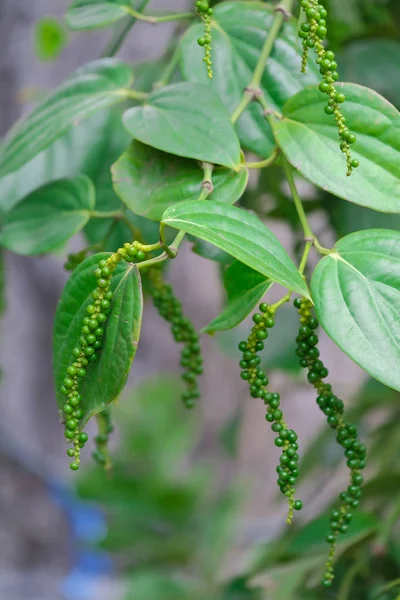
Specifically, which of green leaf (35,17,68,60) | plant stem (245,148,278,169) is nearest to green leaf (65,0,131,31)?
plant stem (245,148,278,169)

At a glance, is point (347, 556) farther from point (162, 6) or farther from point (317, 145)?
point (162, 6)

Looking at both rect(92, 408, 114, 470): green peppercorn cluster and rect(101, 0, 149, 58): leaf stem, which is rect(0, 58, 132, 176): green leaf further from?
rect(92, 408, 114, 470): green peppercorn cluster

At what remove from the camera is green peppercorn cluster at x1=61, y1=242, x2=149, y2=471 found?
332mm

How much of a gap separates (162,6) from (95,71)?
4.37 feet

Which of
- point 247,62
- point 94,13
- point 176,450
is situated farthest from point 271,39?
point 176,450

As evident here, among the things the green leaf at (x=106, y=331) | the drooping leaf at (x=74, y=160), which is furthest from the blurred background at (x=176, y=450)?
the green leaf at (x=106, y=331)

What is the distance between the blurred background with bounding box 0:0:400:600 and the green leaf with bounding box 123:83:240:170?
178 mm

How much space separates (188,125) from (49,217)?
0.43ft

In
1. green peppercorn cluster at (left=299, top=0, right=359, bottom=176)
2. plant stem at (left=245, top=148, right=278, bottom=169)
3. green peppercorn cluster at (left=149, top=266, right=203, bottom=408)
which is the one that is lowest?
green peppercorn cluster at (left=149, top=266, right=203, bottom=408)

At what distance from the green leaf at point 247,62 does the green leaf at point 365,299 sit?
0.10m

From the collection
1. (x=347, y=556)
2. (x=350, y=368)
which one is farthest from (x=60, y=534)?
(x=347, y=556)

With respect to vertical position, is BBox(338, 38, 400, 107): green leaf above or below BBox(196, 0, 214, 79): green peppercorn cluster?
above

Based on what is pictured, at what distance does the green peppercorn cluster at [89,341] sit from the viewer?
332 millimetres

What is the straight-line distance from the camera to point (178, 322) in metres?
0.42
